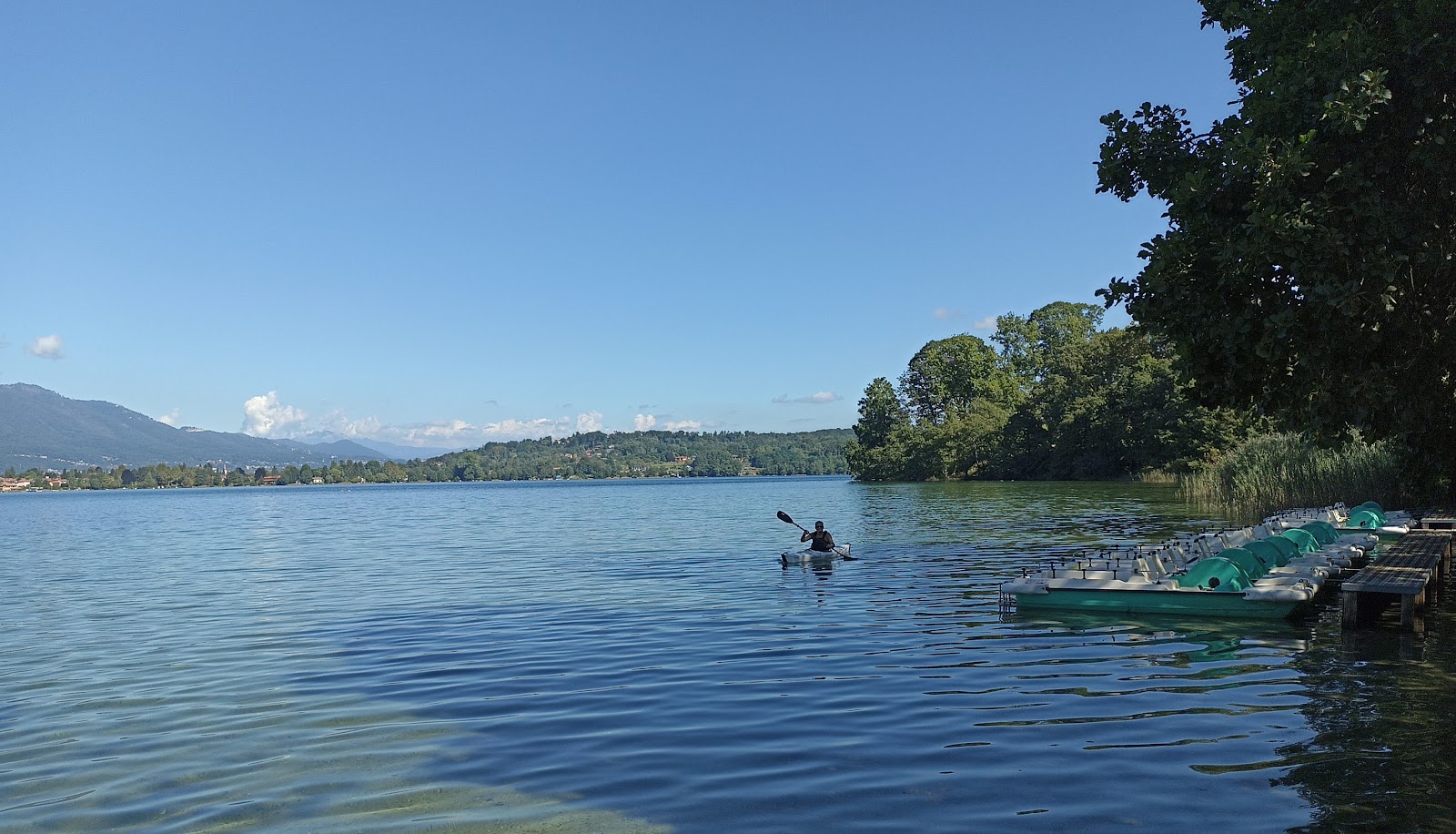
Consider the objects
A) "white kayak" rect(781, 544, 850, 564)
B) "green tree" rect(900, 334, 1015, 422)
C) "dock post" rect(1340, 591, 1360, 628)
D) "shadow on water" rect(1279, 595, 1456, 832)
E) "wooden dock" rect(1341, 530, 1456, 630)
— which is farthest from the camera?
"green tree" rect(900, 334, 1015, 422)

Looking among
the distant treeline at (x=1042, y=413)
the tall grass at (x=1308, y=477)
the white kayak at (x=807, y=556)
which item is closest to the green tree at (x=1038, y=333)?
the distant treeline at (x=1042, y=413)

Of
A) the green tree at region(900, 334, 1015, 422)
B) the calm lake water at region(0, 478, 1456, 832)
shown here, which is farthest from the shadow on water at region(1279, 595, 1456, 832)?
the green tree at region(900, 334, 1015, 422)

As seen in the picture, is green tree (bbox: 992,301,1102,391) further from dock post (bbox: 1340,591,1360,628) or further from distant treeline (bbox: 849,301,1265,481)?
dock post (bbox: 1340,591,1360,628)

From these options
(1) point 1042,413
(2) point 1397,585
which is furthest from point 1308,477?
(1) point 1042,413

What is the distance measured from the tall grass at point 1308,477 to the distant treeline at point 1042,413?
17564 millimetres

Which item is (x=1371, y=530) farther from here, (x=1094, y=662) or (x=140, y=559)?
(x=140, y=559)

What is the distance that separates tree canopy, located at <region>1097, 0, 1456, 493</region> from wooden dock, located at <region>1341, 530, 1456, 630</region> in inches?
125

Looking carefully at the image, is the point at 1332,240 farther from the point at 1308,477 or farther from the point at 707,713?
the point at 1308,477

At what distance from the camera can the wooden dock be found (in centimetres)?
1681

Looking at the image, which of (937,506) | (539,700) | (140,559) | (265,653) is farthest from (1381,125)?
(937,506)

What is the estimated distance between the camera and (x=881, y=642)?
57.3ft

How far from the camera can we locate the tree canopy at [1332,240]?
12.6 meters

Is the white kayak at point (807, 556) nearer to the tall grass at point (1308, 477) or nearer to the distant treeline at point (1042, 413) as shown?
the tall grass at point (1308, 477)

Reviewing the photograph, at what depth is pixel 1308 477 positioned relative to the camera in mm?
41062
